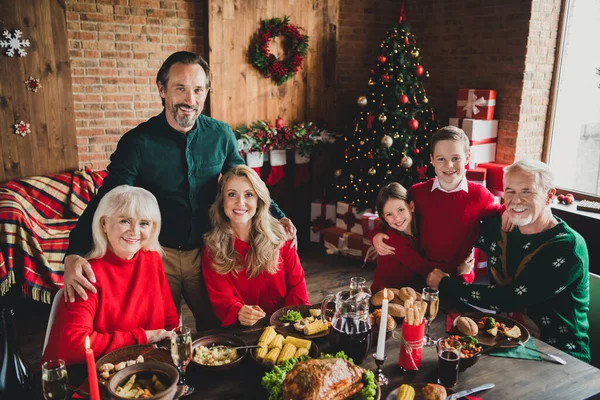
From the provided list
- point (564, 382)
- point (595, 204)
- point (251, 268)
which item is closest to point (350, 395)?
point (564, 382)

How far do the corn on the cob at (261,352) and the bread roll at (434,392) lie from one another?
1.69 feet

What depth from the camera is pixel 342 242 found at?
510 centimetres

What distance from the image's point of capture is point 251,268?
222 cm

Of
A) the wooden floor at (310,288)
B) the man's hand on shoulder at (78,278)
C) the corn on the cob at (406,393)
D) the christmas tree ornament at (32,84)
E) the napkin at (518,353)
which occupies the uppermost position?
the christmas tree ornament at (32,84)

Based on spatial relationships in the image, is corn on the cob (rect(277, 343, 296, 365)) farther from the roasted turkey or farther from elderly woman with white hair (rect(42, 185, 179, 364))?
elderly woman with white hair (rect(42, 185, 179, 364))

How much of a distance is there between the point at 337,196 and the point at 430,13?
7.95 feet

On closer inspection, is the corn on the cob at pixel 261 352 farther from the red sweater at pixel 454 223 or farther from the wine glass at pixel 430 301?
the red sweater at pixel 454 223

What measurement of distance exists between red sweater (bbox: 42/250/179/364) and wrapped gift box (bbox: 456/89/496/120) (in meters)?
3.97

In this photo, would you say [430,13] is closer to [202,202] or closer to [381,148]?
[381,148]

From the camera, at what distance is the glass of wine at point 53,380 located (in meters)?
1.30

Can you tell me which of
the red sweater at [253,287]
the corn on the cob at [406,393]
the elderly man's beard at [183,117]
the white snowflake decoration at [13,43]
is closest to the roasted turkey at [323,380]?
the corn on the cob at [406,393]

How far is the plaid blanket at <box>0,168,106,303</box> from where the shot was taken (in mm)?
3596

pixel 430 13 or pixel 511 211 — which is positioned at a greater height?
pixel 430 13

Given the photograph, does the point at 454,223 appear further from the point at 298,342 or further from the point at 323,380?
the point at 323,380
